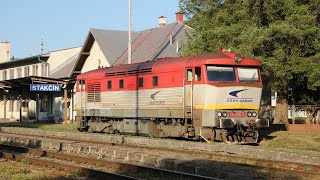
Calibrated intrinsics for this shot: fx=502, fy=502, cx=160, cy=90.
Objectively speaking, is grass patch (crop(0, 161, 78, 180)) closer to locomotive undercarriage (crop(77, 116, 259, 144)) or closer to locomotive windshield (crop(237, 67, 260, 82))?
locomotive undercarriage (crop(77, 116, 259, 144))

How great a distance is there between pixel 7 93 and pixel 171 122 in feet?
116

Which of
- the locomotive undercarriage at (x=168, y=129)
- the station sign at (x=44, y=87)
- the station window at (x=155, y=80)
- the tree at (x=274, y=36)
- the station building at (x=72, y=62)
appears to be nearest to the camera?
the locomotive undercarriage at (x=168, y=129)

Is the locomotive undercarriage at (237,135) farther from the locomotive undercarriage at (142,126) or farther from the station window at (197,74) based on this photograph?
the station window at (197,74)

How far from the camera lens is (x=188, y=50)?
87.1ft

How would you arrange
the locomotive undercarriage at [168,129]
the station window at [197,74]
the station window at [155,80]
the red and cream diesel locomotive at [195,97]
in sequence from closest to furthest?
the red and cream diesel locomotive at [195,97], the locomotive undercarriage at [168,129], the station window at [197,74], the station window at [155,80]

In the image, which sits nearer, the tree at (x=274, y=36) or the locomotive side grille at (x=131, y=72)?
the locomotive side grille at (x=131, y=72)

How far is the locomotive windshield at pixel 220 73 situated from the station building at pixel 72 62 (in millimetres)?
15545

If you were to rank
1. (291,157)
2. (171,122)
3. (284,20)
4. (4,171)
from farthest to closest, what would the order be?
(284,20)
(171,122)
(291,157)
(4,171)

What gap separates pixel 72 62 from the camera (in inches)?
1943

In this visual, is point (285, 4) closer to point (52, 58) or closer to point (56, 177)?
point (56, 177)

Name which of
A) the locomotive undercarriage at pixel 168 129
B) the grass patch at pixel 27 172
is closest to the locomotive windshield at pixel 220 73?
Result: the locomotive undercarriage at pixel 168 129

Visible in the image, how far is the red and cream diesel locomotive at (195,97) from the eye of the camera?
729 inches

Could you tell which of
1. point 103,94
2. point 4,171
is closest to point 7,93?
point 103,94

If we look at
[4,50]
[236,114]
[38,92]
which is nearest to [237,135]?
[236,114]
